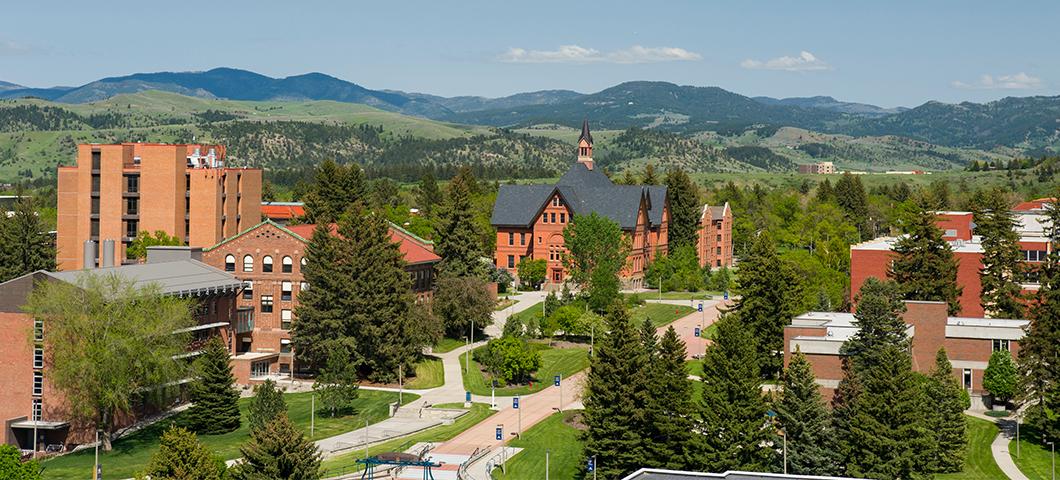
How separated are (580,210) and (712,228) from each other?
24604 mm

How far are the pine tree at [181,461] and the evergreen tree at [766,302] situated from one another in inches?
1479

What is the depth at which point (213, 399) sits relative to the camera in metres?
72.5

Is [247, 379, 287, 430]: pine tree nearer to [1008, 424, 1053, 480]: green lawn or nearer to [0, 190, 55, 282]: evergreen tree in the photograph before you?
[1008, 424, 1053, 480]: green lawn

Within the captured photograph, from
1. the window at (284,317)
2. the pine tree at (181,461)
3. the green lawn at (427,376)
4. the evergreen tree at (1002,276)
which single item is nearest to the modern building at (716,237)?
the evergreen tree at (1002,276)

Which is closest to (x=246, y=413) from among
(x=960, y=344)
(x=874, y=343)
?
(x=874, y=343)

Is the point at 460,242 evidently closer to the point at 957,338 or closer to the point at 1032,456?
the point at 957,338

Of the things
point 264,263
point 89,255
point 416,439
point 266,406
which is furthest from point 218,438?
point 89,255

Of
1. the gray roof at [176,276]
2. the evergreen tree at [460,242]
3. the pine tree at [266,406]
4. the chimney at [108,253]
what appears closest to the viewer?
the pine tree at [266,406]

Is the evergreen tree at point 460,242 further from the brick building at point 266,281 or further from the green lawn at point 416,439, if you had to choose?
the green lawn at point 416,439

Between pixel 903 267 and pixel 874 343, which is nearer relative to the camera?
pixel 874 343

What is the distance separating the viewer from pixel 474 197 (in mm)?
159625

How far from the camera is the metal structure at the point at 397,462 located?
59.9 metres

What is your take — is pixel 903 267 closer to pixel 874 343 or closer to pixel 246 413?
pixel 874 343

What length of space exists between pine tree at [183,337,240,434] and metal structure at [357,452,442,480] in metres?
13.7
